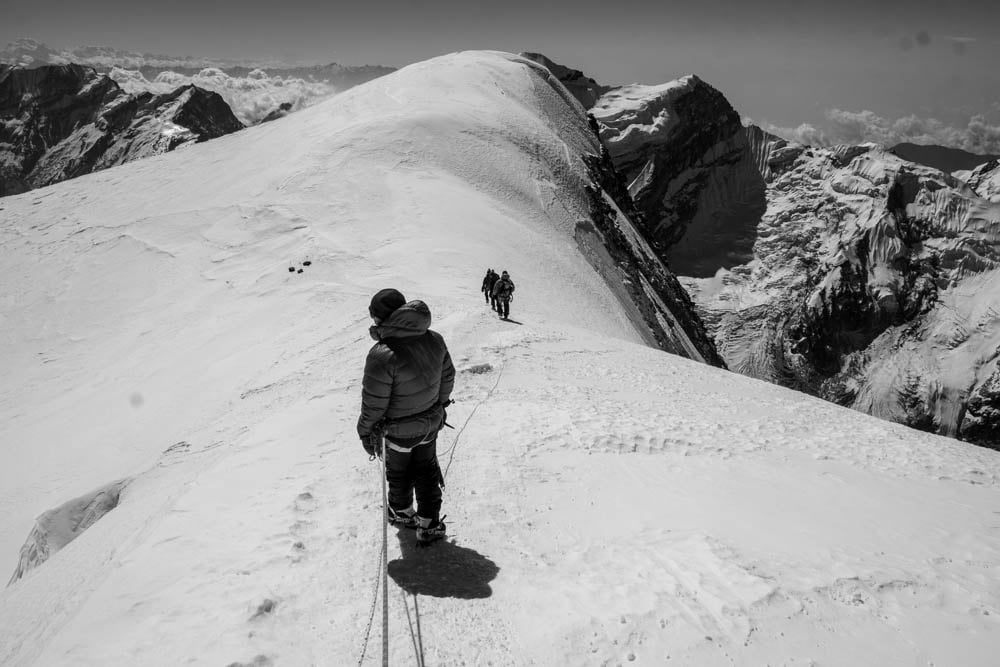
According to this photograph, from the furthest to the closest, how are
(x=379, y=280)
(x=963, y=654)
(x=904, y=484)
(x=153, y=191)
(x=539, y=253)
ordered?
(x=153, y=191) → (x=539, y=253) → (x=379, y=280) → (x=904, y=484) → (x=963, y=654)

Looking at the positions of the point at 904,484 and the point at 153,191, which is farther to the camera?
the point at 153,191

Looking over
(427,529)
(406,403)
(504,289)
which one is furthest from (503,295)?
(406,403)

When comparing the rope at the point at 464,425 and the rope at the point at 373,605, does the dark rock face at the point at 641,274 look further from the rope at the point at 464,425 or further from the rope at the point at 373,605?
the rope at the point at 373,605

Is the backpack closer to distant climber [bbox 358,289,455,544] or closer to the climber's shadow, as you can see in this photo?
distant climber [bbox 358,289,455,544]

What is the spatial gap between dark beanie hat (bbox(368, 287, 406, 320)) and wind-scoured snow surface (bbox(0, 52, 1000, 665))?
8.13 ft

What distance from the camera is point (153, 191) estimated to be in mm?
41312

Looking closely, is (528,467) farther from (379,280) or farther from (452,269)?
(452,269)

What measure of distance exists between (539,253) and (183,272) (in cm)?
1818

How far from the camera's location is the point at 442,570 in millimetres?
5926

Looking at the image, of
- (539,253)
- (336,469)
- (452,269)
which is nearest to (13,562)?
(336,469)

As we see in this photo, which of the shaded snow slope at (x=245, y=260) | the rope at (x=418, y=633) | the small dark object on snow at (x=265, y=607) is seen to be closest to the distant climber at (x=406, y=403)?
the rope at (x=418, y=633)

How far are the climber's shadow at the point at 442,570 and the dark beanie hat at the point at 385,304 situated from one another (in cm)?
248

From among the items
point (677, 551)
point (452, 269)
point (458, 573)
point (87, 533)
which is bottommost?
point (87, 533)

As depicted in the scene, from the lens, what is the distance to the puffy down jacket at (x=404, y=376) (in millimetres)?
5602
